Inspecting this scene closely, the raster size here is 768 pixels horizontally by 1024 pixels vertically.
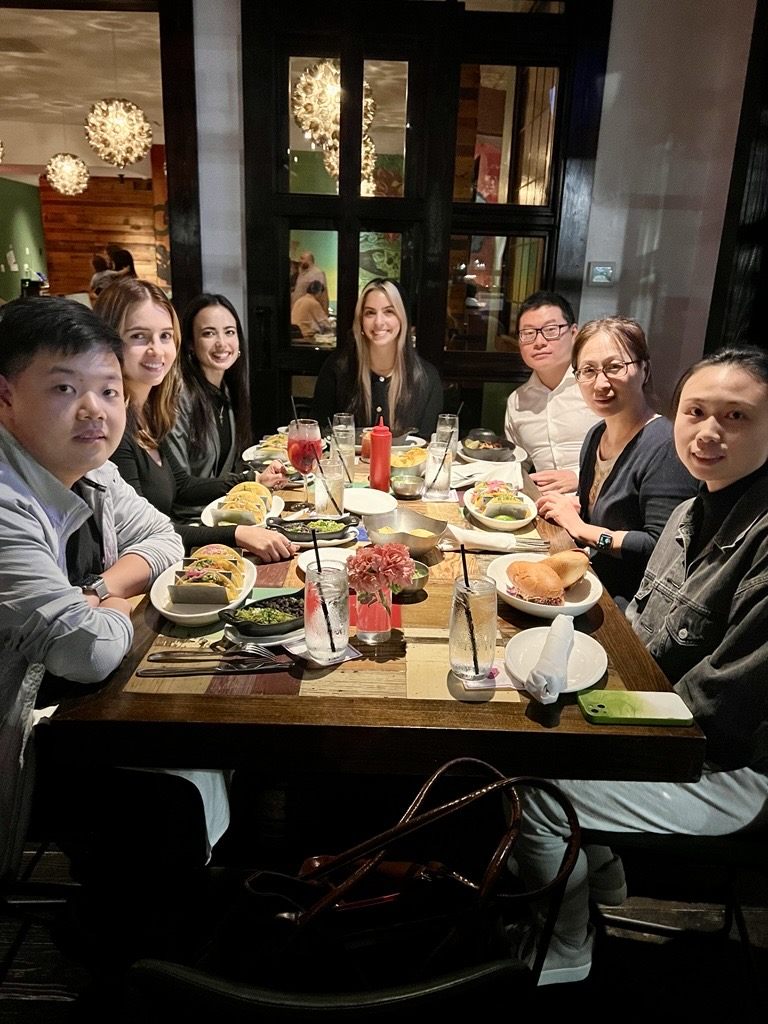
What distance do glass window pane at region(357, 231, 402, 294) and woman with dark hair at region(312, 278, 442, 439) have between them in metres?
0.33

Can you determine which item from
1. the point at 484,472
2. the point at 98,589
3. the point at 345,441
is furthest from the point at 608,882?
the point at 345,441

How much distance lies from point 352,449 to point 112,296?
0.87 metres

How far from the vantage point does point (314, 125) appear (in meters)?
3.53

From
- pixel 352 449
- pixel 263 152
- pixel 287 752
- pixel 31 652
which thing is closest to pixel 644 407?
pixel 352 449

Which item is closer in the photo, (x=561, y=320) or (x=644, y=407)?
(x=644, y=407)

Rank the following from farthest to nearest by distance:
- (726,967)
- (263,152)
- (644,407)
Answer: (263,152) < (644,407) < (726,967)

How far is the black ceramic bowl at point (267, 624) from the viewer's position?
1297mm

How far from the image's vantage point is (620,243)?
3.76m

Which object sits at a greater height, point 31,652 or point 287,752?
point 31,652

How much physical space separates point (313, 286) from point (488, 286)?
2.91 ft

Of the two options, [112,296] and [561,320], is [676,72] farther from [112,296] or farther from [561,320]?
[112,296]

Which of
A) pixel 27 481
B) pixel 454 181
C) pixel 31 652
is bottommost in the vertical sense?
pixel 31 652

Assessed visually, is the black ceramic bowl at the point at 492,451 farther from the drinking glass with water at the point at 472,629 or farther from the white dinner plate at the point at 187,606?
the drinking glass with water at the point at 472,629

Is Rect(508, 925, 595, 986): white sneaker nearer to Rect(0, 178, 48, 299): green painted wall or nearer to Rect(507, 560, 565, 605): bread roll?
Rect(507, 560, 565, 605): bread roll
